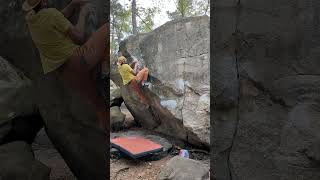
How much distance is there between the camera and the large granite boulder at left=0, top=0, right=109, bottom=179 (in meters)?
2.35

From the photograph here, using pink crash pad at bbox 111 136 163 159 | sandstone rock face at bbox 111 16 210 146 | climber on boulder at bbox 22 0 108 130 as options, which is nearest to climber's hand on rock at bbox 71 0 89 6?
climber on boulder at bbox 22 0 108 130

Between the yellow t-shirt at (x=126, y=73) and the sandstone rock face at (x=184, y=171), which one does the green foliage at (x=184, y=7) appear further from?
the sandstone rock face at (x=184, y=171)

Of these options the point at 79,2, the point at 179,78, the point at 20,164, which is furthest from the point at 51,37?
the point at 179,78

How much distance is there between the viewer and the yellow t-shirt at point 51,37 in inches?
94.7

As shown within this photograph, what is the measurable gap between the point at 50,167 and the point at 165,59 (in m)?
4.08

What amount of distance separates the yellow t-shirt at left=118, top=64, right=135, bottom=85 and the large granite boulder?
4.24 meters

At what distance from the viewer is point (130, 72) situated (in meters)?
6.87

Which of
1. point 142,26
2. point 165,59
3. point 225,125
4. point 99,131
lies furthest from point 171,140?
point 142,26

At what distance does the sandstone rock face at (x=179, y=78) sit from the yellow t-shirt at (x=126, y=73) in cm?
33

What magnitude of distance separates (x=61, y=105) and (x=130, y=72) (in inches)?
174

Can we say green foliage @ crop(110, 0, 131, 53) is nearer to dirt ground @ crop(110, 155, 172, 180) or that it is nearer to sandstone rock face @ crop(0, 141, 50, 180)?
dirt ground @ crop(110, 155, 172, 180)

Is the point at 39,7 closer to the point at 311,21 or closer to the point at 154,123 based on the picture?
the point at 311,21

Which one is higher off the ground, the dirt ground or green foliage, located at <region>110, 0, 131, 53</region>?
green foliage, located at <region>110, 0, 131, 53</region>

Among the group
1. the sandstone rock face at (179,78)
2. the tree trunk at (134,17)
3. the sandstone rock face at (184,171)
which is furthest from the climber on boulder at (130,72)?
the tree trunk at (134,17)
